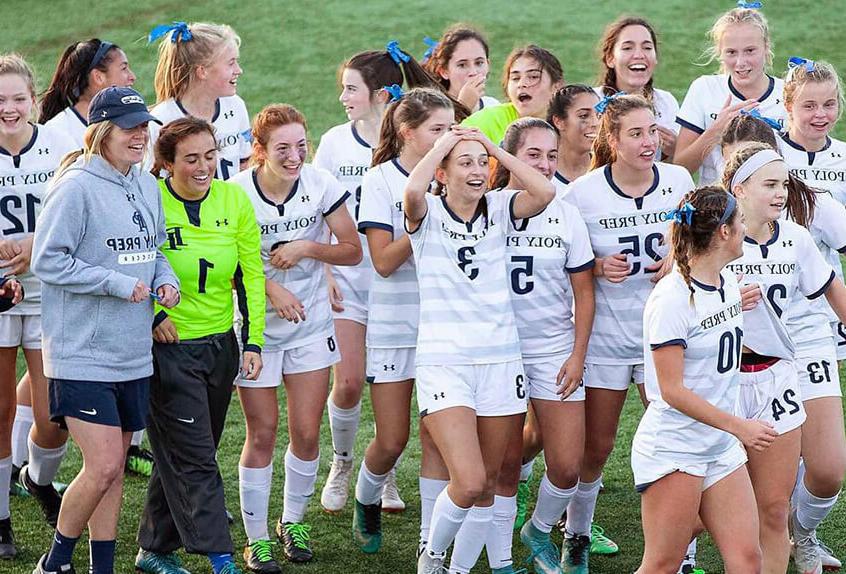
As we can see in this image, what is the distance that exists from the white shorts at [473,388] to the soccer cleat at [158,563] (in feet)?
4.26

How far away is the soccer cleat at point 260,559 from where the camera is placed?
5.72m

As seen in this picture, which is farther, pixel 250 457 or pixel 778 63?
pixel 778 63

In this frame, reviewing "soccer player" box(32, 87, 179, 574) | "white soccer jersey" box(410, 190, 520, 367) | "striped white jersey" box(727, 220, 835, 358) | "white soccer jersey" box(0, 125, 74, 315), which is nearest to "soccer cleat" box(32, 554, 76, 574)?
"soccer player" box(32, 87, 179, 574)

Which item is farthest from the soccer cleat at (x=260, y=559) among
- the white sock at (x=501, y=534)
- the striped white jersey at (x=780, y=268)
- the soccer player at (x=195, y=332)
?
the striped white jersey at (x=780, y=268)

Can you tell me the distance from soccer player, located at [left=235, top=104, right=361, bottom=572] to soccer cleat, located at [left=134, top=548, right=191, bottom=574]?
0.32 metres

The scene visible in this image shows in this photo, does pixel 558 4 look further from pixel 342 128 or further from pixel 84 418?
pixel 84 418

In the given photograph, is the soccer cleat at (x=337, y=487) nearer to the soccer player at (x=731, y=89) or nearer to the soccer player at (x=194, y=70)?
the soccer player at (x=194, y=70)

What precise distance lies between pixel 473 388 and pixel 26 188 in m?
2.20

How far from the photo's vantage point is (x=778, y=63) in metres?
13.8

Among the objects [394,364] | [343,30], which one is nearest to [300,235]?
[394,364]

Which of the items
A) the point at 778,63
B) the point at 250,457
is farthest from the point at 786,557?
the point at 778,63

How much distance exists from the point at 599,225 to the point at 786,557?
5.06 feet

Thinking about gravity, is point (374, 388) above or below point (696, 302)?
below

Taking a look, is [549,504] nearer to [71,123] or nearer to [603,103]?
[603,103]
